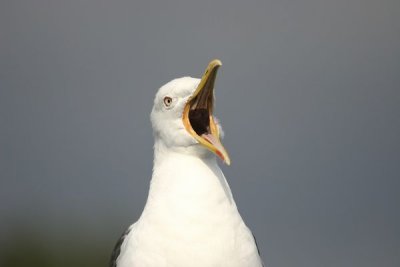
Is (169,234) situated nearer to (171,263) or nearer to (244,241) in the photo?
(171,263)

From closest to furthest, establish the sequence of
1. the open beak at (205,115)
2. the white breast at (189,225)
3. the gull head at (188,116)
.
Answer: the white breast at (189,225) < the open beak at (205,115) < the gull head at (188,116)

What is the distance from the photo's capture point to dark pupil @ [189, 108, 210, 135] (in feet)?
Result: 17.0

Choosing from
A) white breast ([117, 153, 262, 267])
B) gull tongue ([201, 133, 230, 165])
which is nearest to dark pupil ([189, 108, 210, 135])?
gull tongue ([201, 133, 230, 165])

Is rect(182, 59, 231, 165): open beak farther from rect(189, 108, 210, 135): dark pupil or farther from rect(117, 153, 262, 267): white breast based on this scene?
rect(117, 153, 262, 267): white breast

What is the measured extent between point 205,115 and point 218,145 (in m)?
0.38

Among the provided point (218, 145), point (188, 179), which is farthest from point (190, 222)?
point (218, 145)

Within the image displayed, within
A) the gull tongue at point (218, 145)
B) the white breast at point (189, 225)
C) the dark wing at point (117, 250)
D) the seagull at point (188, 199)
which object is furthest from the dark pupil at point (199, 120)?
the dark wing at point (117, 250)

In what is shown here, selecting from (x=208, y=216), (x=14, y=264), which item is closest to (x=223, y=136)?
(x=208, y=216)

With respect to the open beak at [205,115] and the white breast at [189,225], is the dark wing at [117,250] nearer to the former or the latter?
the white breast at [189,225]

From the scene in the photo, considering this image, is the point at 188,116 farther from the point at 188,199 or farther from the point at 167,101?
the point at 188,199

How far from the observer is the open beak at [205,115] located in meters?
4.81

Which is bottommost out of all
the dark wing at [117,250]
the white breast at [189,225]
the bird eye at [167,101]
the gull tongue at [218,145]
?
the dark wing at [117,250]

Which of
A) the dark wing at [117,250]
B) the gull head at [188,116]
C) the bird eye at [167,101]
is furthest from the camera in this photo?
the dark wing at [117,250]

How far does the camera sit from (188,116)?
517cm
